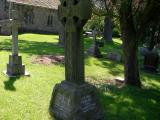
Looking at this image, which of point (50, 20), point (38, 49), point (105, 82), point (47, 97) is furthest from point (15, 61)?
point (50, 20)

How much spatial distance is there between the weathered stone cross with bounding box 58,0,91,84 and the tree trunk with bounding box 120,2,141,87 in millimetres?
4653

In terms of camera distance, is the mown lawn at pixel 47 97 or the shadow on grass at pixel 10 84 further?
the shadow on grass at pixel 10 84

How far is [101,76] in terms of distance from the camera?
46.2 feet

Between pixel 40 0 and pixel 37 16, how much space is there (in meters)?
1.96

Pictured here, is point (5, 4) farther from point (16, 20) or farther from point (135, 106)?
point (135, 106)

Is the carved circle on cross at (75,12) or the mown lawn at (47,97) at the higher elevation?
the carved circle on cross at (75,12)

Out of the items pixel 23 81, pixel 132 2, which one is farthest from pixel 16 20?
pixel 132 2

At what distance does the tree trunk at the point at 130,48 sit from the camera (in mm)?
11922

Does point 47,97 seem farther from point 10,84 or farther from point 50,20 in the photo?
point 50,20

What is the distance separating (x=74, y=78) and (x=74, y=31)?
1160 mm

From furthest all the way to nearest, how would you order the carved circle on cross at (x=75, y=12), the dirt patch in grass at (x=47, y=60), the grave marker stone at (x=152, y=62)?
the grave marker stone at (x=152, y=62) < the dirt patch in grass at (x=47, y=60) < the carved circle on cross at (x=75, y=12)

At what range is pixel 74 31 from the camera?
736 centimetres

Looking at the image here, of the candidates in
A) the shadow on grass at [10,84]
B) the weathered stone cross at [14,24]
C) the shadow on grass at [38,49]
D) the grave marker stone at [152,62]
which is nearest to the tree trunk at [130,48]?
the weathered stone cross at [14,24]

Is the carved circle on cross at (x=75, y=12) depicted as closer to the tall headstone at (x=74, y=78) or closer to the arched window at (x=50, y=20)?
the tall headstone at (x=74, y=78)
